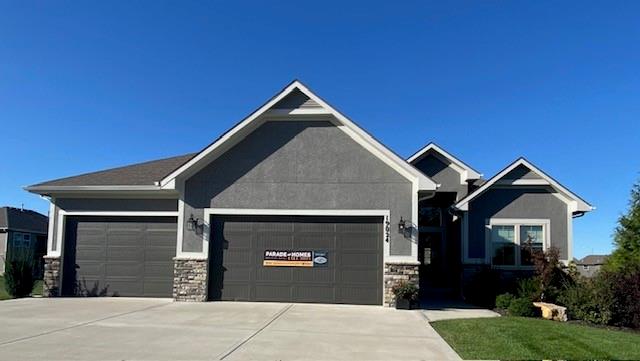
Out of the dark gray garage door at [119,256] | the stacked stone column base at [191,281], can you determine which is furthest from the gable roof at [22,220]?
the stacked stone column base at [191,281]

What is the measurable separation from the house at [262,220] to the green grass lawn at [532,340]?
12.5 feet

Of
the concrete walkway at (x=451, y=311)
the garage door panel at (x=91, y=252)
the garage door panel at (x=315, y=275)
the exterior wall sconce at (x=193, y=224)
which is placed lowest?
the concrete walkway at (x=451, y=311)

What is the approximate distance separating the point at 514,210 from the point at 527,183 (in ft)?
3.39

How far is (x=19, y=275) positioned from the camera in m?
17.3

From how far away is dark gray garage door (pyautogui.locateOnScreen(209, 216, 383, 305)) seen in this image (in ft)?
52.5

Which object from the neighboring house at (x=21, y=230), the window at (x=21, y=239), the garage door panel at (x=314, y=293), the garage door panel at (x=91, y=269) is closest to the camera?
the garage door panel at (x=314, y=293)

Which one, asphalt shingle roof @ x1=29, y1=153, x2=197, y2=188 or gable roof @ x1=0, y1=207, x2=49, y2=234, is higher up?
asphalt shingle roof @ x1=29, y1=153, x2=197, y2=188

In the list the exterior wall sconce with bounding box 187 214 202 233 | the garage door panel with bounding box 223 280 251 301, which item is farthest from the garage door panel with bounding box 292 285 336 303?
the exterior wall sconce with bounding box 187 214 202 233

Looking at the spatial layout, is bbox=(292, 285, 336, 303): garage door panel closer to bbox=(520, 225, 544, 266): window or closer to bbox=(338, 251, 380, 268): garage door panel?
bbox=(338, 251, 380, 268): garage door panel

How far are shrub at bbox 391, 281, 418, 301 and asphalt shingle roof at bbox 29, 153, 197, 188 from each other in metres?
8.28

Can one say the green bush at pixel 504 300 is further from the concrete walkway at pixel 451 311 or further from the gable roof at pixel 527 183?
the gable roof at pixel 527 183

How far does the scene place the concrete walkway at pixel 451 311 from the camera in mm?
13862

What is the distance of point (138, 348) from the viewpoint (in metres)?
8.80

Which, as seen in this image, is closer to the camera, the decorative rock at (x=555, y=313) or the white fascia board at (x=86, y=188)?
the decorative rock at (x=555, y=313)
